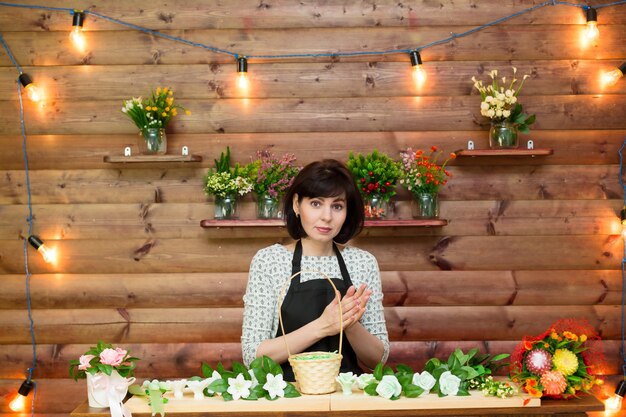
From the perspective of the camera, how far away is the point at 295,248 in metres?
3.11

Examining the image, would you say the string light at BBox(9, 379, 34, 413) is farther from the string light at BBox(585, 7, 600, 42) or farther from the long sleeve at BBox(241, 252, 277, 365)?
the string light at BBox(585, 7, 600, 42)

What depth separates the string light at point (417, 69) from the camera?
449 centimetres

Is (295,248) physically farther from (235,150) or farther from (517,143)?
(517,143)

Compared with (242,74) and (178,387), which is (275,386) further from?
(242,74)

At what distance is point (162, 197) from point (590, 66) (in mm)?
2818

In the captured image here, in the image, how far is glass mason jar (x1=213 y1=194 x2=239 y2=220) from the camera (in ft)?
14.3

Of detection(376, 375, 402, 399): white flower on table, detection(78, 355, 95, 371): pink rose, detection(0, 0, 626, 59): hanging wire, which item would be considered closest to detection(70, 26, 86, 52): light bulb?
detection(0, 0, 626, 59): hanging wire

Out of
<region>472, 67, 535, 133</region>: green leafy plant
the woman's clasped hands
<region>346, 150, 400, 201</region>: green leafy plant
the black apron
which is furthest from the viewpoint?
<region>472, 67, 535, 133</region>: green leafy plant

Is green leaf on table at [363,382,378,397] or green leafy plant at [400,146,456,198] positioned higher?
green leafy plant at [400,146,456,198]

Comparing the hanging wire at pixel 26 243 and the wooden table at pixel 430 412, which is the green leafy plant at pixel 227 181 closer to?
the hanging wire at pixel 26 243

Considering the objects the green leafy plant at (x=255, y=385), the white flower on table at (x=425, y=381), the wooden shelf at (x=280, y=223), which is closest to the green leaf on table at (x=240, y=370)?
the green leafy plant at (x=255, y=385)

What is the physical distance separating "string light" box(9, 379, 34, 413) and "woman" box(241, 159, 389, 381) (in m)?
2.23

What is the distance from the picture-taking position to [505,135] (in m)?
4.39

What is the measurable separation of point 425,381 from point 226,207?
2152 mm
